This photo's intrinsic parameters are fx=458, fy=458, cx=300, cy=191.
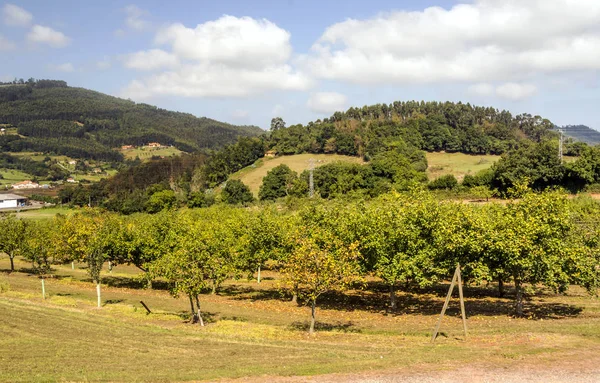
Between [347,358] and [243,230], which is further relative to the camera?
[243,230]

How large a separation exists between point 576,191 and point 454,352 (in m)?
105

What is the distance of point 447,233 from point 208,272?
18.4 metres

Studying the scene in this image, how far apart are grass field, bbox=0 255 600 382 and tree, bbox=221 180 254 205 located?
9701 centimetres

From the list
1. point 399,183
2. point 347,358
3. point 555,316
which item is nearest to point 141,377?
point 347,358

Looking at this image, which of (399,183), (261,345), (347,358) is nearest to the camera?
(347,358)

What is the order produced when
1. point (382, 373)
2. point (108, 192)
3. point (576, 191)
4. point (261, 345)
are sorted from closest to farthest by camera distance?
point (382, 373) → point (261, 345) → point (576, 191) → point (108, 192)

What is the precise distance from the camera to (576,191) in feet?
366

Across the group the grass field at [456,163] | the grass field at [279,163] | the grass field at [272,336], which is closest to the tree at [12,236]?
the grass field at [272,336]

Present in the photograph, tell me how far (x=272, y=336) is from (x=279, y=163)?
15599cm

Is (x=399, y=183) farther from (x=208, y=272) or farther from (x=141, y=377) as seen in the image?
(x=141, y=377)

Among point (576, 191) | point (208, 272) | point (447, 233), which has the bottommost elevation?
point (208, 272)

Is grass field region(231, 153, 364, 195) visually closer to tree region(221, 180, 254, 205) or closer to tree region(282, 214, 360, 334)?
tree region(221, 180, 254, 205)

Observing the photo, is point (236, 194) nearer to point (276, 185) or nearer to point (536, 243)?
point (276, 185)

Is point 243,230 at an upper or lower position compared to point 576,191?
lower
